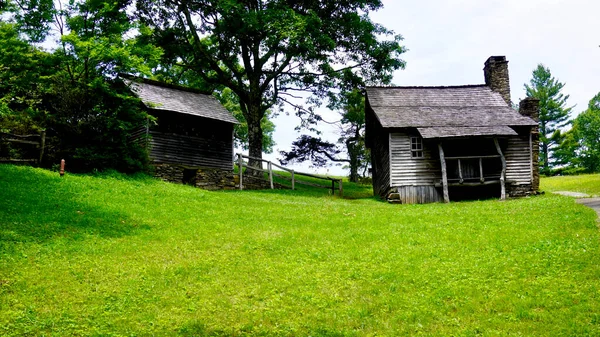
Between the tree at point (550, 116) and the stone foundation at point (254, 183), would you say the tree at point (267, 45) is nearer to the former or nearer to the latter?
the stone foundation at point (254, 183)

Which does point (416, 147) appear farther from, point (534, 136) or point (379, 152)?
point (534, 136)

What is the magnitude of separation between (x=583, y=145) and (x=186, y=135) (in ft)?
182

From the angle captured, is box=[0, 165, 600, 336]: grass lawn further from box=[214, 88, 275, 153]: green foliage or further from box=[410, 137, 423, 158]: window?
box=[214, 88, 275, 153]: green foliage

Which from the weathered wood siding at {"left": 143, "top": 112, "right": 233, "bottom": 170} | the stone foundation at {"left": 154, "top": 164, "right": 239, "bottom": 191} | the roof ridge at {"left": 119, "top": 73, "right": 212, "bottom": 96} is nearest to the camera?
the roof ridge at {"left": 119, "top": 73, "right": 212, "bottom": 96}

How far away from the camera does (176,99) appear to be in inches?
1200

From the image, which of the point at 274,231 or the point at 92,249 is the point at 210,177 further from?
the point at 92,249

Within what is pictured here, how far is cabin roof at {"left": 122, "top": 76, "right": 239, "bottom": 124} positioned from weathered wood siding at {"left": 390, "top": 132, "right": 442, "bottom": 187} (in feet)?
37.1

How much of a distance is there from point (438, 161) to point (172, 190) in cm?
1578

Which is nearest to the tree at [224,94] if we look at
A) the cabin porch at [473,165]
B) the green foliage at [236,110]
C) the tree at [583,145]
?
the green foliage at [236,110]

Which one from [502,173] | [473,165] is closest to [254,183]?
[473,165]

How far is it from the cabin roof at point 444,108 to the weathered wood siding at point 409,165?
112 cm

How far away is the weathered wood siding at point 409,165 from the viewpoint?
27953 mm

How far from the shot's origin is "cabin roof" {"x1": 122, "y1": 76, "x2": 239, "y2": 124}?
28.2 meters

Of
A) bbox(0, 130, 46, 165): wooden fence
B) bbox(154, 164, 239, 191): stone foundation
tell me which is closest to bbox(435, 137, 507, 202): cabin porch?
bbox(154, 164, 239, 191): stone foundation
